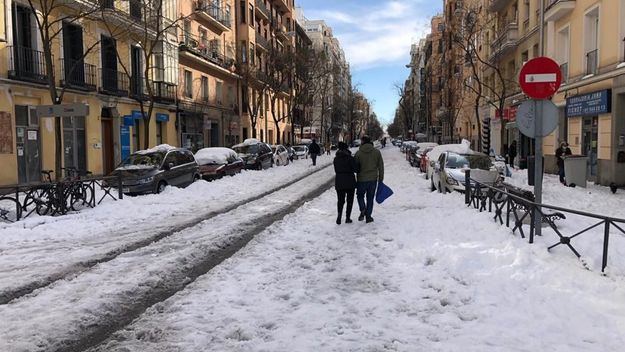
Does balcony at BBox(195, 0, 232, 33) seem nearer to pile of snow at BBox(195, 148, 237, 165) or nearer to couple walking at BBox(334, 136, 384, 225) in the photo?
pile of snow at BBox(195, 148, 237, 165)

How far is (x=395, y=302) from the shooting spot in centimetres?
539

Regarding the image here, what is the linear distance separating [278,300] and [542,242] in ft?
12.4

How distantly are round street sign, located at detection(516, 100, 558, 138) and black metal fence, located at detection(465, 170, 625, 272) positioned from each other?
984 mm

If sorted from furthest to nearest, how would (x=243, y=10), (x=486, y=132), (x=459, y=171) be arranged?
(x=243, y=10) → (x=486, y=132) → (x=459, y=171)

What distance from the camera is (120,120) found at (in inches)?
1009

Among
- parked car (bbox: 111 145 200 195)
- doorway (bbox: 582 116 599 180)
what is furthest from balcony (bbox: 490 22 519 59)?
parked car (bbox: 111 145 200 195)

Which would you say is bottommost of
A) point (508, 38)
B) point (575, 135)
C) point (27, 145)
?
point (27, 145)

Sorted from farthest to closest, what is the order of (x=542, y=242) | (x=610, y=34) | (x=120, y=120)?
(x=120, y=120), (x=610, y=34), (x=542, y=242)

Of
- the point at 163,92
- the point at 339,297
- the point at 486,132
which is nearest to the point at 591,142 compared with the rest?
the point at 339,297

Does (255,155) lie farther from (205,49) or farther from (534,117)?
(534,117)

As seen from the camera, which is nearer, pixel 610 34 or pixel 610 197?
pixel 610 197

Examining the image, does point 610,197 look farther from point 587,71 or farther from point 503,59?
point 503,59

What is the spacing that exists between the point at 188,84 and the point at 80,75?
12.7 metres

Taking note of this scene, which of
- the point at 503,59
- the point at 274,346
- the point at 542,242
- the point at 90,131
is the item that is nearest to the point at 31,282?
the point at 274,346
